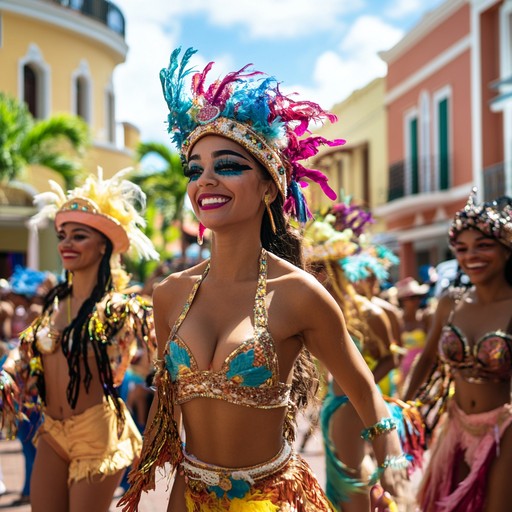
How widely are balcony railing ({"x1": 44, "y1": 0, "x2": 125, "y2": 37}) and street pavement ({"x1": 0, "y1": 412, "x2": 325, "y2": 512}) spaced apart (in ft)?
59.0

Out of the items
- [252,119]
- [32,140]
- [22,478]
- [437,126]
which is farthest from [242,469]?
[437,126]

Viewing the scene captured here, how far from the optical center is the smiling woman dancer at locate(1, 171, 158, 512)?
446 cm

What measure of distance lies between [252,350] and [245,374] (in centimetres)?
8

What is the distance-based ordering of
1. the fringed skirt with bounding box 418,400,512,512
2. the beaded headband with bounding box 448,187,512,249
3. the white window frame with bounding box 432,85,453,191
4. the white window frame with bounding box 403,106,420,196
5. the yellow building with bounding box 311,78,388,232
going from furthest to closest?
1. the yellow building with bounding box 311,78,388,232
2. the white window frame with bounding box 403,106,420,196
3. the white window frame with bounding box 432,85,453,191
4. the beaded headband with bounding box 448,187,512,249
5. the fringed skirt with bounding box 418,400,512,512

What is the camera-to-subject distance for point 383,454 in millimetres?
2994

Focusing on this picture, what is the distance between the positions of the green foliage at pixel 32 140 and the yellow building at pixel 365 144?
443 inches

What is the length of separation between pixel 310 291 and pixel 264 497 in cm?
72

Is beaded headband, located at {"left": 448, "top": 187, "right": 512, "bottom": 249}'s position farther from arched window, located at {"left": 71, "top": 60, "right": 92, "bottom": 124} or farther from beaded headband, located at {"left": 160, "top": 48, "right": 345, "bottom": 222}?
arched window, located at {"left": 71, "top": 60, "right": 92, "bottom": 124}

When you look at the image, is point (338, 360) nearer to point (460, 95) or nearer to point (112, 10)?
point (460, 95)

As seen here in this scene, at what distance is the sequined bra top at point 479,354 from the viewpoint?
4.99 metres

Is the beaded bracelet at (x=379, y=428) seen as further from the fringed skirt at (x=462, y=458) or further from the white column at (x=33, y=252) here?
Answer: the white column at (x=33, y=252)

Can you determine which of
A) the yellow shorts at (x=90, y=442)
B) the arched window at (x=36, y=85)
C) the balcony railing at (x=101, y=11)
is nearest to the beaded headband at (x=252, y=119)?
the yellow shorts at (x=90, y=442)

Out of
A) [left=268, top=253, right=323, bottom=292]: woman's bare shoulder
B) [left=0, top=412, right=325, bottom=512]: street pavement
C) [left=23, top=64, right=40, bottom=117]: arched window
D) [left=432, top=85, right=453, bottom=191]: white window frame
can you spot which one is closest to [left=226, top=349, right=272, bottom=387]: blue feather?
[left=268, top=253, right=323, bottom=292]: woman's bare shoulder

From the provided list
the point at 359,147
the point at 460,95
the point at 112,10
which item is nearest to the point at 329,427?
the point at 460,95
